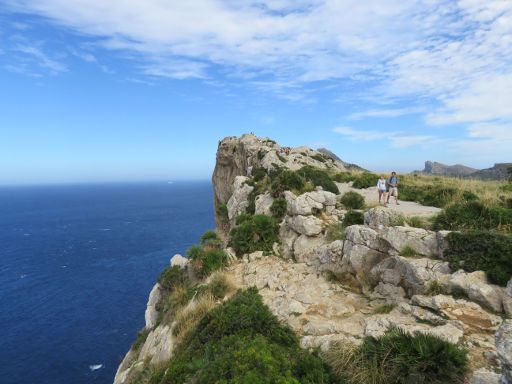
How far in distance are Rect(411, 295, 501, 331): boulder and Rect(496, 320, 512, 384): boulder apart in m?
2.60

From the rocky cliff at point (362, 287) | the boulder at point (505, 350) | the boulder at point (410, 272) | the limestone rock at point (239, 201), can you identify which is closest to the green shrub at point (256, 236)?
the rocky cliff at point (362, 287)

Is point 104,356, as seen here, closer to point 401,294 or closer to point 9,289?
point 9,289

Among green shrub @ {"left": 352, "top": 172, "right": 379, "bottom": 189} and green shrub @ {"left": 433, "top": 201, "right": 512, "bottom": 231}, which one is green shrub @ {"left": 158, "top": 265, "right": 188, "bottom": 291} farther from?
green shrub @ {"left": 352, "top": 172, "right": 379, "bottom": 189}

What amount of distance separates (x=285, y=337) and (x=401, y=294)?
14.2ft

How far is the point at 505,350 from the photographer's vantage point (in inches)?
186

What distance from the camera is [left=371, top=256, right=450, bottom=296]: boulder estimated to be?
31.0 ft

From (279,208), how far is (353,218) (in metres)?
5.10

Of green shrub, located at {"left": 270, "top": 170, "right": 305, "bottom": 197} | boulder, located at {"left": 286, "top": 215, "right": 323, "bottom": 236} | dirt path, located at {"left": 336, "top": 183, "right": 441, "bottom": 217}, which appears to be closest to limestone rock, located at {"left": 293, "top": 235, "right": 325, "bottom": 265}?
boulder, located at {"left": 286, "top": 215, "right": 323, "bottom": 236}

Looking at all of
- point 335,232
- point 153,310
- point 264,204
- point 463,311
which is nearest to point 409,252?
point 463,311

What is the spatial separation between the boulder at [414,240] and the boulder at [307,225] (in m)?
4.45

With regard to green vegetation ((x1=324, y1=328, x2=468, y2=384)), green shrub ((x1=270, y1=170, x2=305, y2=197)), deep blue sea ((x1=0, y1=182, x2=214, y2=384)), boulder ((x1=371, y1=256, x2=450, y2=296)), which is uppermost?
green shrub ((x1=270, y1=170, x2=305, y2=197))

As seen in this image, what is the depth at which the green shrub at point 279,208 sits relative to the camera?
18.5m

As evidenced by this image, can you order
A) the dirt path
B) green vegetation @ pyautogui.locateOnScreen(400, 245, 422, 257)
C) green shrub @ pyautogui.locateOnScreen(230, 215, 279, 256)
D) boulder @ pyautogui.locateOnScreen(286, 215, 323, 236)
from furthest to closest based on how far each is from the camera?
green shrub @ pyautogui.locateOnScreen(230, 215, 279, 256) < boulder @ pyautogui.locateOnScreen(286, 215, 323, 236) < the dirt path < green vegetation @ pyautogui.locateOnScreen(400, 245, 422, 257)

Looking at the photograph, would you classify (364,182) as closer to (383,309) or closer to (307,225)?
(307,225)
